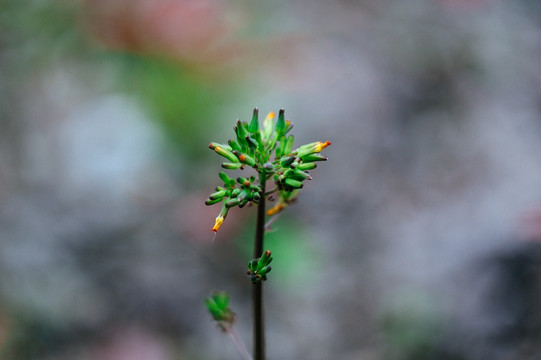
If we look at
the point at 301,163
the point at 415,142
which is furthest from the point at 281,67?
the point at 301,163

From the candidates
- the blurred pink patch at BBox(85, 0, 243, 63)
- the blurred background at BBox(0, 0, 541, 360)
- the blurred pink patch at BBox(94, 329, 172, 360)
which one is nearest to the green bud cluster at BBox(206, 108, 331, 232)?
the blurred background at BBox(0, 0, 541, 360)

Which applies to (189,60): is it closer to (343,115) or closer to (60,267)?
(343,115)

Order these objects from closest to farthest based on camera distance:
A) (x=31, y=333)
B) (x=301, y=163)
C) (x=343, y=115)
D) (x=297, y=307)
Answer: (x=301, y=163), (x=31, y=333), (x=297, y=307), (x=343, y=115)

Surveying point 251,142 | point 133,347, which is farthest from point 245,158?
point 133,347

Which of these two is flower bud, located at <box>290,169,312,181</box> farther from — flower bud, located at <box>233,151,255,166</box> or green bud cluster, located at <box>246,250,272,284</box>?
green bud cluster, located at <box>246,250,272,284</box>

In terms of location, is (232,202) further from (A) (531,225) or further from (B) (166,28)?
(B) (166,28)
